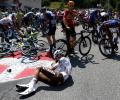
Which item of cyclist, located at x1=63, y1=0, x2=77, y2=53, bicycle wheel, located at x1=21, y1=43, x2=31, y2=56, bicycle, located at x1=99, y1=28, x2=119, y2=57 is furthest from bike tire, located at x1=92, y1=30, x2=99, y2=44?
bicycle wheel, located at x1=21, y1=43, x2=31, y2=56

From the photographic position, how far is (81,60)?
1476cm

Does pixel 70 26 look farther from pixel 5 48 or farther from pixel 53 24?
pixel 5 48

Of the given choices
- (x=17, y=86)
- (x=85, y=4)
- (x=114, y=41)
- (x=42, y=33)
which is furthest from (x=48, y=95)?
(x=85, y=4)

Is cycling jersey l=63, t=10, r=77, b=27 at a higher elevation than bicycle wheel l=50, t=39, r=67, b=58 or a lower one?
higher

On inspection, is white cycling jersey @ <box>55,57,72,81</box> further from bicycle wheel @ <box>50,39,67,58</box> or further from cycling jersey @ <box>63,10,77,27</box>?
cycling jersey @ <box>63,10,77,27</box>

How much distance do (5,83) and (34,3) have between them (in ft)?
182

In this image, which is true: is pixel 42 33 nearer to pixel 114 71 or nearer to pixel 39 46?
pixel 39 46

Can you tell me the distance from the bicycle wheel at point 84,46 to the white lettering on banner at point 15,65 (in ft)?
5.05

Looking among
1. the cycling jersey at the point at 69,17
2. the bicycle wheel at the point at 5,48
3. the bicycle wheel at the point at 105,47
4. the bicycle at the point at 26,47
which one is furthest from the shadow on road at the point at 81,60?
the bicycle wheel at the point at 5,48

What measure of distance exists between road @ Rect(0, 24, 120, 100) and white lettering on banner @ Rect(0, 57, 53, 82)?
0.88 metres

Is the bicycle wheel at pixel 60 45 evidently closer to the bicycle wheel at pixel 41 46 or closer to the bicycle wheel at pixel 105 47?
the bicycle wheel at pixel 105 47

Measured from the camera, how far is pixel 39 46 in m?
17.0

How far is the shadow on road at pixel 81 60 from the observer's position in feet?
46.4

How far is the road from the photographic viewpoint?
403 inches
